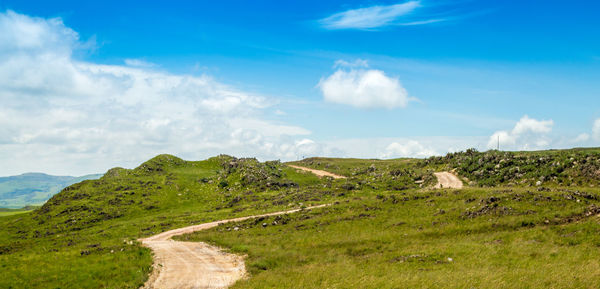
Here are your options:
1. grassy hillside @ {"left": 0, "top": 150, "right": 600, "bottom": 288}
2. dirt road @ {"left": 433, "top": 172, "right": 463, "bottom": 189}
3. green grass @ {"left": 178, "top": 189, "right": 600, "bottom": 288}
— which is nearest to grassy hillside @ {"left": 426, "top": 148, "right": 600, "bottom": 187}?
grassy hillside @ {"left": 0, "top": 150, "right": 600, "bottom": 288}

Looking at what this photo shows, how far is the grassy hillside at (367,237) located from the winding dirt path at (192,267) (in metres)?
1.30

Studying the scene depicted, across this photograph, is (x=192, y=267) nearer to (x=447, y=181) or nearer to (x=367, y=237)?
(x=367, y=237)

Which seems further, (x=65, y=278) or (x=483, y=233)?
(x=483, y=233)

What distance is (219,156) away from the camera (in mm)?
128750

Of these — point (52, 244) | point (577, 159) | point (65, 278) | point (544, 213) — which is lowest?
point (52, 244)

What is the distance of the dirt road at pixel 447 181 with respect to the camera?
2697 inches

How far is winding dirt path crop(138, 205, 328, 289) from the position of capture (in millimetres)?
23891

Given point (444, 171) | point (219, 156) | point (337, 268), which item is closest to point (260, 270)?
point (337, 268)

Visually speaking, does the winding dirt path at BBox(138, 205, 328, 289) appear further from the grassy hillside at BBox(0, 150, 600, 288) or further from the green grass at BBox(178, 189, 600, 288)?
the green grass at BBox(178, 189, 600, 288)

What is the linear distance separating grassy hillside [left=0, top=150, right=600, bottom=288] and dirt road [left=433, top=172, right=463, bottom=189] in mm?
2661

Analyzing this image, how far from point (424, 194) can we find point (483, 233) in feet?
57.0

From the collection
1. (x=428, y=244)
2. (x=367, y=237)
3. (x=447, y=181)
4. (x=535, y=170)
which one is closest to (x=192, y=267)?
(x=367, y=237)

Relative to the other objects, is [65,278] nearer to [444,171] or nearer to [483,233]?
[483,233]

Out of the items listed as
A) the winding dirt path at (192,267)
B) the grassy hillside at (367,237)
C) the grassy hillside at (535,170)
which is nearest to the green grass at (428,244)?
the grassy hillside at (367,237)
